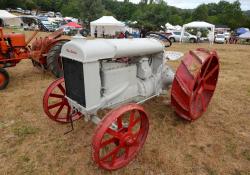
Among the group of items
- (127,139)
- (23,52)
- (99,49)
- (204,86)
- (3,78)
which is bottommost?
(127,139)

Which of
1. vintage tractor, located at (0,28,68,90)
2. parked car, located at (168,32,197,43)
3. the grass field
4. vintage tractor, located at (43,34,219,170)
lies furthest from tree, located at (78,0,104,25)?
vintage tractor, located at (43,34,219,170)

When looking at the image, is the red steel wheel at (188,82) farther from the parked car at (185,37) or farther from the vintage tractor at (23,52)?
the parked car at (185,37)

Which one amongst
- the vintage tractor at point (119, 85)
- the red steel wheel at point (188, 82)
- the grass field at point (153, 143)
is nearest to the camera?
the vintage tractor at point (119, 85)

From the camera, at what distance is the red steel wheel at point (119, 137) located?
7.32ft

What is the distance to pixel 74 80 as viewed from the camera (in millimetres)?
2660

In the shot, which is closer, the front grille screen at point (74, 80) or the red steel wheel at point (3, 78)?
the front grille screen at point (74, 80)

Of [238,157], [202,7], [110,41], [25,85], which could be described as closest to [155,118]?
[238,157]

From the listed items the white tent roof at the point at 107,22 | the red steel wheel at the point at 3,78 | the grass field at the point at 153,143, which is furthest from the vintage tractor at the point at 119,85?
the white tent roof at the point at 107,22

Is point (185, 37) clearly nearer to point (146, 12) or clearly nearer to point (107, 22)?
point (107, 22)

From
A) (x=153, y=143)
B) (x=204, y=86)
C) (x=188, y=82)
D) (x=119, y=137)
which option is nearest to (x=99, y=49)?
(x=119, y=137)

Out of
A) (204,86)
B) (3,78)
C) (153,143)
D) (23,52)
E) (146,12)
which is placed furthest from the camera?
(146,12)

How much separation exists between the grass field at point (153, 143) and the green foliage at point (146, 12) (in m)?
27.4

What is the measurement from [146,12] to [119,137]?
3196cm

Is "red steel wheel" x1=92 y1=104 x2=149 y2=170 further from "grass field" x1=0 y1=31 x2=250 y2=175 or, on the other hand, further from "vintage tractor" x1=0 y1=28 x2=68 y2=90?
"vintage tractor" x1=0 y1=28 x2=68 y2=90
